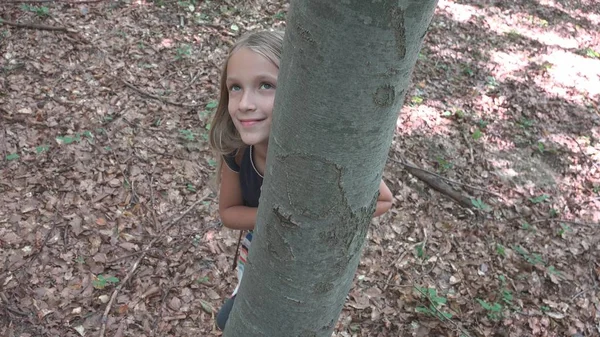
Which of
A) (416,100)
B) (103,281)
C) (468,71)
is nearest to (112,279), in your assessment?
(103,281)

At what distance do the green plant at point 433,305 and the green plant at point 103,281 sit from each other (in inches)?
91.3

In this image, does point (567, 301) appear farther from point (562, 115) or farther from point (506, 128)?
point (562, 115)

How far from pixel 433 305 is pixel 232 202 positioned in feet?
7.68

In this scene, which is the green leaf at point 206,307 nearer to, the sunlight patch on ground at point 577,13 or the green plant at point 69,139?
the green plant at point 69,139

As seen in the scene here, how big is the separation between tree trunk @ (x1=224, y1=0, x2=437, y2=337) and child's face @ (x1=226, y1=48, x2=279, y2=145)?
486 mm

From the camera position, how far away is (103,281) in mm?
3430

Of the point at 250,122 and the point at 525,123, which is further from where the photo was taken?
the point at 525,123

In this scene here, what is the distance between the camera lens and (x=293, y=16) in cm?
88

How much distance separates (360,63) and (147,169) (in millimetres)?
3852

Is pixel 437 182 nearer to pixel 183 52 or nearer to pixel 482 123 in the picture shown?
pixel 482 123

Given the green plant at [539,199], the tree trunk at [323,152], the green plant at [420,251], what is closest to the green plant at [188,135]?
the green plant at [420,251]

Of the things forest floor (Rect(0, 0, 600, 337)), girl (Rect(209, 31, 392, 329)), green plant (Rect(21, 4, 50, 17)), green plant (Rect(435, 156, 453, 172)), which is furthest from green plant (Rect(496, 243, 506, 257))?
green plant (Rect(21, 4, 50, 17))

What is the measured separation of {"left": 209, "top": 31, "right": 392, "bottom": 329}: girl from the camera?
1556mm

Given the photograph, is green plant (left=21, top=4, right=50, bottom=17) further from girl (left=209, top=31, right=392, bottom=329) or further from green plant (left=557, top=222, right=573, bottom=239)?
green plant (left=557, top=222, right=573, bottom=239)
